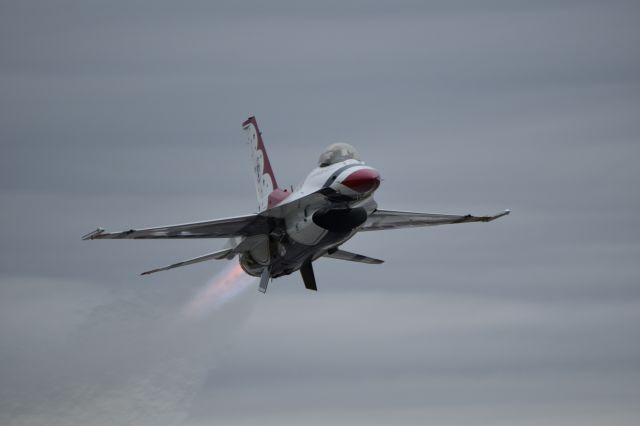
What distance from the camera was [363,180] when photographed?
51125 millimetres

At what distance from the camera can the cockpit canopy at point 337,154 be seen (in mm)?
53250

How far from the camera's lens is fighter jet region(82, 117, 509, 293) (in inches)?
2063

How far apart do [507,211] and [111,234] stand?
661 inches

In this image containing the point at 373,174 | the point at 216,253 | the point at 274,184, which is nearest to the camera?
the point at 373,174

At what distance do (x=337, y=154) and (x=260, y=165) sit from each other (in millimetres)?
12604

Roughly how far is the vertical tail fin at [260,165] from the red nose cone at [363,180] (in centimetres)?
1069

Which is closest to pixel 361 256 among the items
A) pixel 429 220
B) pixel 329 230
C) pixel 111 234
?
pixel 429 220

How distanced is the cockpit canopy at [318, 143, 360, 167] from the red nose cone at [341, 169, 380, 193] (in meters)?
1.85

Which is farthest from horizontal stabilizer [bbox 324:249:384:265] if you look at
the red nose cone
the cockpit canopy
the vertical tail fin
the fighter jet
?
the red nose cone

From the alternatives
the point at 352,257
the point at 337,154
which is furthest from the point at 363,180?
the point at 352,257

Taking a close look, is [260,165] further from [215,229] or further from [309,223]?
[309,223]

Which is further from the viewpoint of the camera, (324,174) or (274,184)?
(274,184)

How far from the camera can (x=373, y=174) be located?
51.3 metres

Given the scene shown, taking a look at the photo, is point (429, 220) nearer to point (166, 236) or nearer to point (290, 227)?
point (290, 227)
